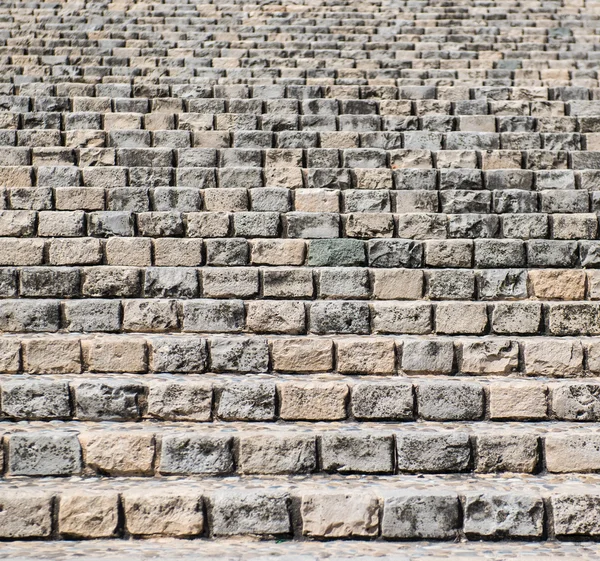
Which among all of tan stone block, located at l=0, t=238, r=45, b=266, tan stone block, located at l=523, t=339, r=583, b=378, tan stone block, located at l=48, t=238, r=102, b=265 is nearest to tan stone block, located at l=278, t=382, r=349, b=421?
tan stone block, located at l=523, t=339, r=583, b=378

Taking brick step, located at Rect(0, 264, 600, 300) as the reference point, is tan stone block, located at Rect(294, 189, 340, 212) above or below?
above

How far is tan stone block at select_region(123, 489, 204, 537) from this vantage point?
3.23 meters

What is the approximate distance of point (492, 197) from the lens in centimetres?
499

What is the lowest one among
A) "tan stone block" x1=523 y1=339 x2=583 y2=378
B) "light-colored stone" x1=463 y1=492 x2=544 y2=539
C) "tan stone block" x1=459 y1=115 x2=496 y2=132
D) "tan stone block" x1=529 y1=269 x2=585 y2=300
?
"light-colored stone" x1=463 y1=492 x2=544 y2=539

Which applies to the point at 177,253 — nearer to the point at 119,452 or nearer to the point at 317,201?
the point at 317,201

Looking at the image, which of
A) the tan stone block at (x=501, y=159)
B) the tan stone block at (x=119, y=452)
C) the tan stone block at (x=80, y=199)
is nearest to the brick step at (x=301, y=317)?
the tan stone block at (x=119, y=452)

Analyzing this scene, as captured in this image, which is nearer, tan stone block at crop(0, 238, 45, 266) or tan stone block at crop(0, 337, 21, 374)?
tan stone block at crop(0, 337, 21, 374)

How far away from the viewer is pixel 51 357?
3988mm

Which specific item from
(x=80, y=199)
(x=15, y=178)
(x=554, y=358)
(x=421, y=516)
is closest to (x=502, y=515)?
(x=421, y=516)

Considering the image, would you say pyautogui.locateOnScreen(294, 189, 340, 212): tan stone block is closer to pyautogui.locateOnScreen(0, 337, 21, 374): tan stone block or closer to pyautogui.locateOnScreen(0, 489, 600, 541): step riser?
pyautogui.locateOnScreen(0, 337, 21, 374): tan stone block

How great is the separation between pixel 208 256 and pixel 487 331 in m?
1.78

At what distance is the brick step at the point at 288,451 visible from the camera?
137 inches

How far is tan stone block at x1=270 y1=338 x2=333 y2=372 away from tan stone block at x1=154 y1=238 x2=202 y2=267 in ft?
2.92

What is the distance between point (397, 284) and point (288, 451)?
141 centimetres
